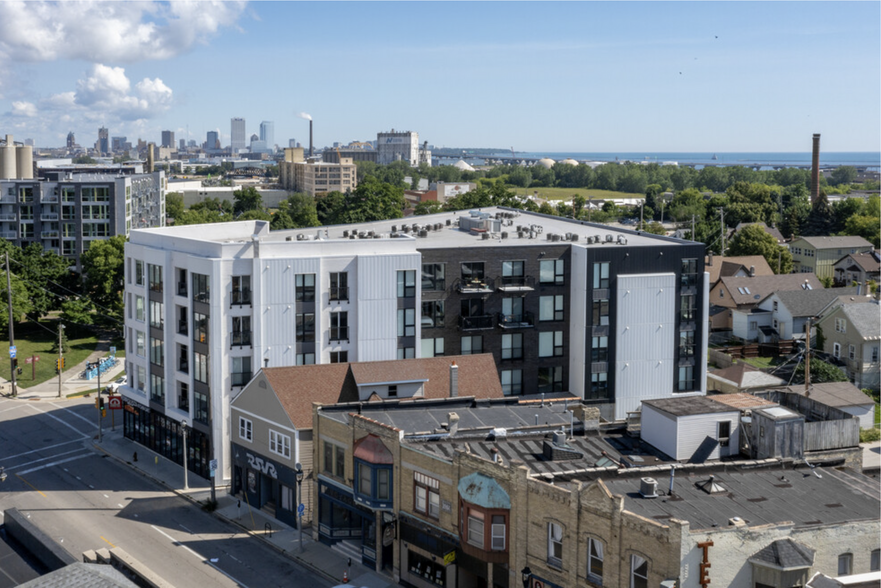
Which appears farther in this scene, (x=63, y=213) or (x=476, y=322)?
(x=63, y=213)

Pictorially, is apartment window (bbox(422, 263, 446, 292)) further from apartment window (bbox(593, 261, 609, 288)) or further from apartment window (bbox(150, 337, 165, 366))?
apartment window (bbox(150, 337, 165, 366))

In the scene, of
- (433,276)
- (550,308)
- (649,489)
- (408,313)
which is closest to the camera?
(649,489)

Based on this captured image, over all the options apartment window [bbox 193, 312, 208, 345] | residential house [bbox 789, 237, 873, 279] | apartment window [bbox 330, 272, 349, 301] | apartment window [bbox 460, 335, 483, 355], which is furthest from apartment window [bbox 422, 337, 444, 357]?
residential house [bbox 789, 237, 873, 279]

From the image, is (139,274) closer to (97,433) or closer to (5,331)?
(97,433)

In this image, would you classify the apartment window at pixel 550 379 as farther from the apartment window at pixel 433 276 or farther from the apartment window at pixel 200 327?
the apartment window at pixel 200 327

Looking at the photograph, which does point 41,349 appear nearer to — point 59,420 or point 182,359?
point 59,420

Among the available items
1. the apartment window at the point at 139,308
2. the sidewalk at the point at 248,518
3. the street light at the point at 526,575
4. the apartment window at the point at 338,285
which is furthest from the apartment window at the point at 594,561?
the apartment window at the point at 139,308

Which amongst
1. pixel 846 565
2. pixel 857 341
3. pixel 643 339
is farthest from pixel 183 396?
pixel 857 341
